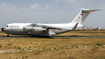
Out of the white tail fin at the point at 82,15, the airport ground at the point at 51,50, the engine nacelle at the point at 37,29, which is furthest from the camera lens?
the white tail fin at the point at 82,15

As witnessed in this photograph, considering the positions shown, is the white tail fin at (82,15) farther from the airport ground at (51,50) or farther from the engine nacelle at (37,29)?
the airport ground at (51,50)

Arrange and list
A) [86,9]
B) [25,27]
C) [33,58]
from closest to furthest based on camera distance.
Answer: [33,58] < [25,27] < [86,9]

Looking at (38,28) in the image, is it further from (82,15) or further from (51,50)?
(51,50)

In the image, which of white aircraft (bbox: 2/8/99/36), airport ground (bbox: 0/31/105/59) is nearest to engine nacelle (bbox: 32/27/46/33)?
white aircraft (bbox: 2/8/99/36)

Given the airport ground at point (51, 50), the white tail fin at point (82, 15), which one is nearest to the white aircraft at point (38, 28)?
the white tail fin at point (82, 15)

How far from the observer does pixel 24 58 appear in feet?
30.7

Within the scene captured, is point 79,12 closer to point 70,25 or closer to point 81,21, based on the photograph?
point 81,21

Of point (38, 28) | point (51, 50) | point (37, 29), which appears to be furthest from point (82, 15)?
point (51, 50)

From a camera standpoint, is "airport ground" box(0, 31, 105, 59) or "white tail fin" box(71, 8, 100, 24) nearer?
"airport ground" box(0, 31, 105, 59)

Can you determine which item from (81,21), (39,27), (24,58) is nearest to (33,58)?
(24,58)

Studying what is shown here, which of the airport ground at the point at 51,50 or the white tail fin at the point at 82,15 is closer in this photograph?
the airport ground at the point at 51,50

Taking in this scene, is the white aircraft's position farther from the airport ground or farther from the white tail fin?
the airport ground

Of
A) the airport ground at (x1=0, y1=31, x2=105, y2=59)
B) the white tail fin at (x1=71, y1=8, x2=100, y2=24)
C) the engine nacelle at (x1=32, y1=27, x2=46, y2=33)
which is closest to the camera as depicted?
the airport ground at (x1=0, y1=31, x2=105, y2=59)

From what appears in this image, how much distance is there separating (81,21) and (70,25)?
3.48 m
